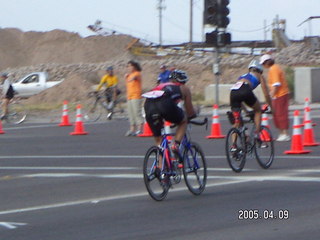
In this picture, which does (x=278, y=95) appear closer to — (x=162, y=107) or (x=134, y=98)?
(x=134, y=98)

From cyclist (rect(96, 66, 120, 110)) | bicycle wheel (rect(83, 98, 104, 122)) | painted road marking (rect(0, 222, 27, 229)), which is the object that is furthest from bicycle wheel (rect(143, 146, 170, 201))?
bicycle wheel (rect(83, 98, 104, 122))

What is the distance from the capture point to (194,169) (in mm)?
11984

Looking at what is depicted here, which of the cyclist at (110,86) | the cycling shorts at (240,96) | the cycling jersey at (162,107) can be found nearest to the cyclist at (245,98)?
the cycling shorts at (240,96)

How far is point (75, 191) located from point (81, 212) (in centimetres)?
195

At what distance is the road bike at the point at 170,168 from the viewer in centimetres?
1157

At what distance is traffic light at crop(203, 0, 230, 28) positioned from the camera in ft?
77.8

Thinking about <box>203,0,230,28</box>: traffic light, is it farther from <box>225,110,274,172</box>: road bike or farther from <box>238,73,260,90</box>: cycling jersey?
<box>225,110,274,172</box>: road bike

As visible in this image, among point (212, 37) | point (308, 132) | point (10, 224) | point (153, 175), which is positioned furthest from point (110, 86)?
point (10, 224)

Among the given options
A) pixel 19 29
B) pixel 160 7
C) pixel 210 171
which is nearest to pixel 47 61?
pixel 19 29

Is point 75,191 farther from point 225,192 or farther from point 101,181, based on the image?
point 225,192

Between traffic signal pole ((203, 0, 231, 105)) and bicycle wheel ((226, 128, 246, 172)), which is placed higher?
traffic signal pole ((203, 0, 231, 105))

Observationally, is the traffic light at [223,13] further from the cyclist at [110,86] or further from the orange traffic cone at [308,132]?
the orange traffic cone at [308,132]

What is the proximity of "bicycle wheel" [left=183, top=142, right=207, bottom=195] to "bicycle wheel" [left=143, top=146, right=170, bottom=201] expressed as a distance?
38 cm
